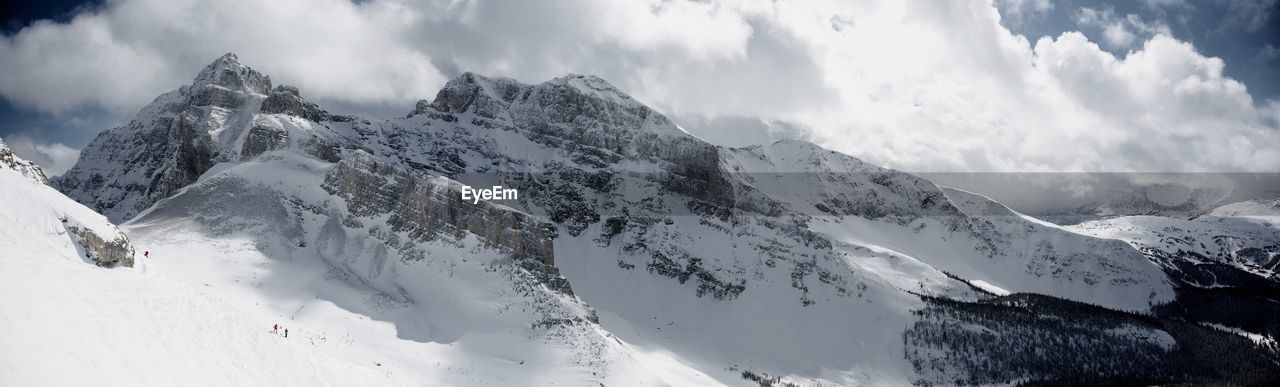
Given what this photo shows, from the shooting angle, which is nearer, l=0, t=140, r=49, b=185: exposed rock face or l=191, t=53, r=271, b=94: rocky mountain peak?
l=0, t=140, r=49, b=185: exposed rock face

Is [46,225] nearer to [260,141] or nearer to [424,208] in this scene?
[424,208]

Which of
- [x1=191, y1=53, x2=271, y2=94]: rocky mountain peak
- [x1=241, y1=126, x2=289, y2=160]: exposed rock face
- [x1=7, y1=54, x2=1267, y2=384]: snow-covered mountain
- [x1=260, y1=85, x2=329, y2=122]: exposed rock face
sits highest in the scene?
[x1=191, y1=53, x2=271, y2=94]: rocky mountain peak

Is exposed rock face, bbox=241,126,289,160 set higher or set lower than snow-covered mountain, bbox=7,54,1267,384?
higher

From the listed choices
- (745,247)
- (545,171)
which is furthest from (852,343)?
(545,171)

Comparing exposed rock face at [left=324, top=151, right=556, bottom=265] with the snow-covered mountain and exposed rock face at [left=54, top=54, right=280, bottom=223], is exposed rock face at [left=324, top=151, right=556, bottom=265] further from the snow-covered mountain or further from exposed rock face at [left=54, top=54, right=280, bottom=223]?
exposed rock face at [left=54, top=54, right=280, bottom=223]

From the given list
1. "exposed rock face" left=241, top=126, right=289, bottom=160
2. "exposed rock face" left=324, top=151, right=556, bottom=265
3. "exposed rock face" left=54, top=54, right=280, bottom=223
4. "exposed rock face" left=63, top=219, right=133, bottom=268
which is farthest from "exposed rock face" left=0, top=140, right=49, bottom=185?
"exposed rock face" left=54, top=54, right=280, bottom=223

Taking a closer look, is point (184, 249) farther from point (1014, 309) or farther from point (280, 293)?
point (1014, 309)
